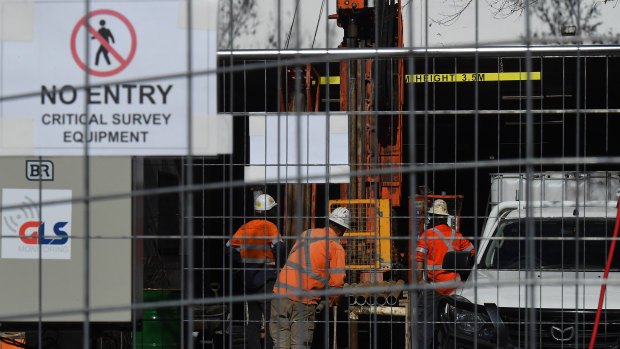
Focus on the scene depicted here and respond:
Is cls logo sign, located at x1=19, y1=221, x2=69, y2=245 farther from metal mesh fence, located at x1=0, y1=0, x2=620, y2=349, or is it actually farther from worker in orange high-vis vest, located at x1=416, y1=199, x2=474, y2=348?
worker in orange high-vis vest, located at x1=416, y1=199, x2=474, y2=348

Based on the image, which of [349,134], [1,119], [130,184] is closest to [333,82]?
[349,134]

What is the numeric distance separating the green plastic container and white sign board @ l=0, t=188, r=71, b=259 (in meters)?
0.87

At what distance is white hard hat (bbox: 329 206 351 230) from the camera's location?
593cm

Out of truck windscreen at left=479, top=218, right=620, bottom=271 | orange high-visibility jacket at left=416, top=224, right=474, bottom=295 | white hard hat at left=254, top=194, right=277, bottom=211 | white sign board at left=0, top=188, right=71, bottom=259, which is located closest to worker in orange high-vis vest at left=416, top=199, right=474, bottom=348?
orange high-visibility jacket at left=416, top=224, right=474, bottom=295

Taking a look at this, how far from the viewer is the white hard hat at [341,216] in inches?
233

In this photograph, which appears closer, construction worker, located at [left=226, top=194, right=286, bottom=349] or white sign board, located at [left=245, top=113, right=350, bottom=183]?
white sign board, located at [left=245, top=113, right=350, bottom=183]

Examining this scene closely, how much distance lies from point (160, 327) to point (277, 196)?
46.7 inches

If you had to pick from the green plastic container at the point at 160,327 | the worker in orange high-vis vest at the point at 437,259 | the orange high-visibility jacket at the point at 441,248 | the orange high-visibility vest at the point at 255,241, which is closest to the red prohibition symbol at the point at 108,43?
the green plastic container at the point at 160,327

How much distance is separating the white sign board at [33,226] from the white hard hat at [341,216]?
6.11ft

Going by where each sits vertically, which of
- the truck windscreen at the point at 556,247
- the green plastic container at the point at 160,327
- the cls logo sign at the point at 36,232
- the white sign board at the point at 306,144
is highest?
the white sign board at the point at 306,144

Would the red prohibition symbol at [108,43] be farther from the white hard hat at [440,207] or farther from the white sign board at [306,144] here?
the white hard hat at [440,207]

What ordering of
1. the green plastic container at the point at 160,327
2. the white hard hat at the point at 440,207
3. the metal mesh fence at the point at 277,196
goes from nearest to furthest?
the metal mesh fence at the point at 277,196
the green plastic container at the point at 160,327
the white hard hat at the point at 440,207

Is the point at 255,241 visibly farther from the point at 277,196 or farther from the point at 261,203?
the point at 277,196

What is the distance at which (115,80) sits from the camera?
12.4ft
